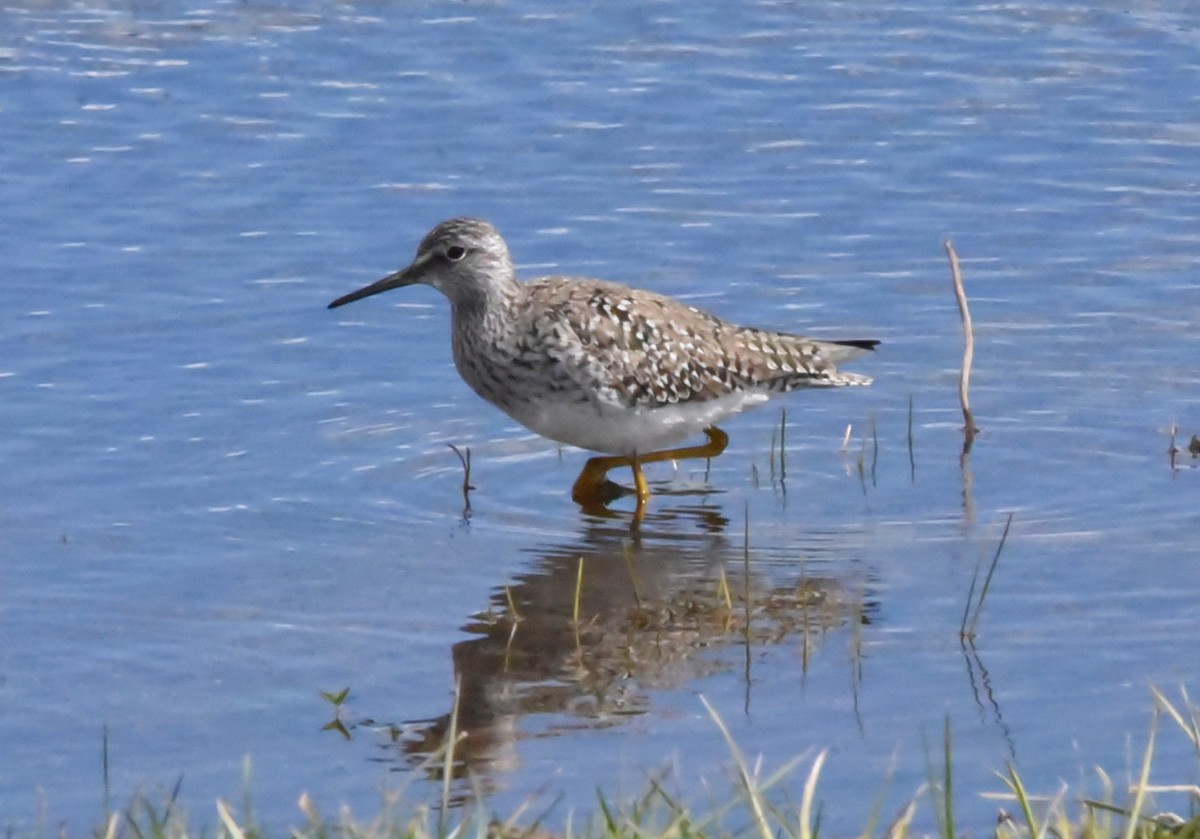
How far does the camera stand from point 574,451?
10.7 metres

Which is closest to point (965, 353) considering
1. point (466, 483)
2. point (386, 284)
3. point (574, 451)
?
point (574, 451)

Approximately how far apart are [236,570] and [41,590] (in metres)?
0.77

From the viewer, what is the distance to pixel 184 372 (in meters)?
10.7

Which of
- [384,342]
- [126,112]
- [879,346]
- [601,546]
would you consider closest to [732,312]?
[879,346]

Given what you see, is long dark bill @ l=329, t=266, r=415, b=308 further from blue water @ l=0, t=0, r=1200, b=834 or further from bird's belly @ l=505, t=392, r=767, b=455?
bird's belly @ l=505, t=392, r=767, b=455

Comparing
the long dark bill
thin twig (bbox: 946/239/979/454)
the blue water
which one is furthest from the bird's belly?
thin twig (bbox: 946/239/979/454)

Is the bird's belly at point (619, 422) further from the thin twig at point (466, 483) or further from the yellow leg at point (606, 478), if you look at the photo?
the thin twig at point (466, 483)

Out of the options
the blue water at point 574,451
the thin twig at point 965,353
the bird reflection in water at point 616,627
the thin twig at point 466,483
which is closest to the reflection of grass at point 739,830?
the blue water at point 574,451

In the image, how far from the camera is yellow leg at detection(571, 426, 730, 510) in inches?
386

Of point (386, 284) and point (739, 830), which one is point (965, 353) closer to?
point (386, 284)

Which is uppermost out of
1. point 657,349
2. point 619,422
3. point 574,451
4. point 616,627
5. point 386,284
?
point 386,284

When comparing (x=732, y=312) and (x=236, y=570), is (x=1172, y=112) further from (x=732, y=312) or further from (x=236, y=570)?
(x=236, y=570)

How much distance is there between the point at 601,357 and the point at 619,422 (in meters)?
0.31

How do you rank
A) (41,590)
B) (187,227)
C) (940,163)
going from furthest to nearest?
(940,163) < (187,227) < (41,590)
